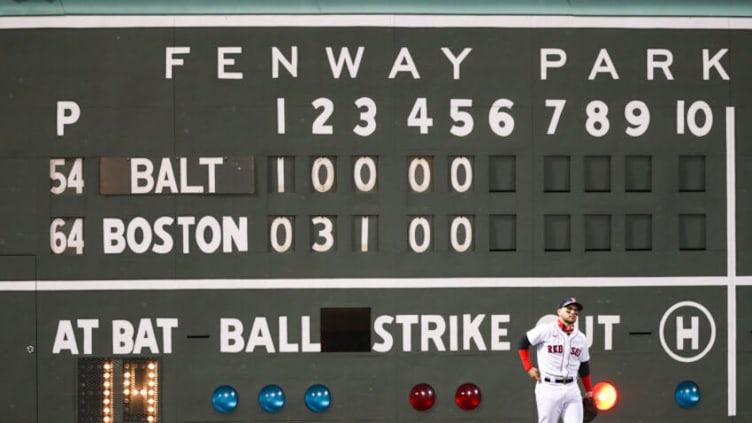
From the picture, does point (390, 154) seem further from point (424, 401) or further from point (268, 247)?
point (424, 401)

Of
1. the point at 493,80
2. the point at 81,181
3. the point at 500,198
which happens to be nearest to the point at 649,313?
the point at 500,198

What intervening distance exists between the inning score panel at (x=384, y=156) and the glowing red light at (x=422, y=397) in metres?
0.90

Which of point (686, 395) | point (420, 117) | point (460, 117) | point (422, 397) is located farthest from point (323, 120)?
point (686, 395)

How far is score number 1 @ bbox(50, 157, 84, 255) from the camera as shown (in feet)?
24.6

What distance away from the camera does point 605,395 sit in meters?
7.60

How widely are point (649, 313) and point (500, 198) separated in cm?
146

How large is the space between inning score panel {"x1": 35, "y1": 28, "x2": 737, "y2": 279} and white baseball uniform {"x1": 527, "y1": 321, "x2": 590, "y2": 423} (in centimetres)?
59

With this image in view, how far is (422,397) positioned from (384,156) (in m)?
1.87

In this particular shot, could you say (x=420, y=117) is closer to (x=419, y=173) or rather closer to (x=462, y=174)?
(x=419, y=173)

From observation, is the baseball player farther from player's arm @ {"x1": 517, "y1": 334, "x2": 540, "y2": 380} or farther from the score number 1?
the score number 1

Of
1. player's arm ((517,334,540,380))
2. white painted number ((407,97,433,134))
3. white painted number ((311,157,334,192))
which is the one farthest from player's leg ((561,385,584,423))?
white painted number ((311,157,334,192))

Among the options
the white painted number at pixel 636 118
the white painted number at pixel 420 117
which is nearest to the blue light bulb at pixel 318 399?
the white painted number at pixel 420 117

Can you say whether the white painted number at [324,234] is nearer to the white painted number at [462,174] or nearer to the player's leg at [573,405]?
the white painted number at [462,174]

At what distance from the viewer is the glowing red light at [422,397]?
7504 mm
